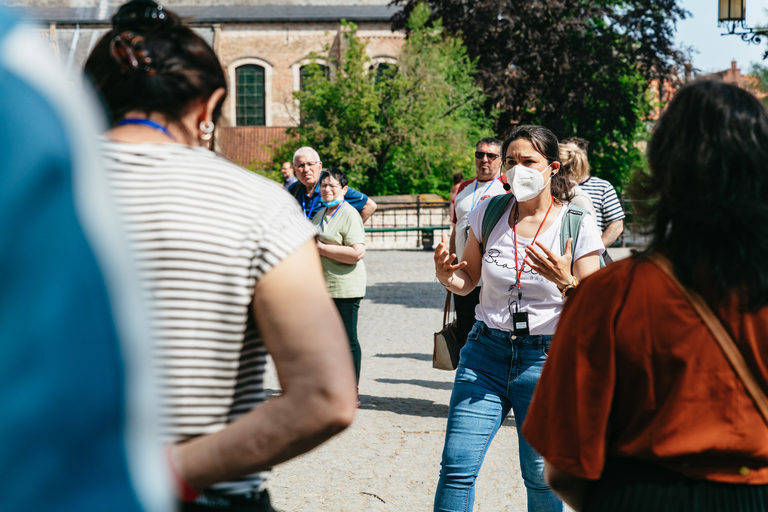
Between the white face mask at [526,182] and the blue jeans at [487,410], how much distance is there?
0.63m

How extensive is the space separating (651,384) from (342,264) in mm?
4942

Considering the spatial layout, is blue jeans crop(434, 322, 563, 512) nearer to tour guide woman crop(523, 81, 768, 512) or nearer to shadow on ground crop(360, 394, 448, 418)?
tour guide woman crop(523, 81, 768, 512)

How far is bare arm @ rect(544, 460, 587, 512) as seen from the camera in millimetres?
1992

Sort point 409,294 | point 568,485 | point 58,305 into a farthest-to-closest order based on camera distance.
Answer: point 409,294
point 568,485
point 58,305

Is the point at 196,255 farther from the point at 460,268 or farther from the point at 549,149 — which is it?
the point at 549,149

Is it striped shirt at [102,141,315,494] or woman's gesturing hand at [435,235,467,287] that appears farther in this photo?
woman's gesturing hand at [435,235,467,287]

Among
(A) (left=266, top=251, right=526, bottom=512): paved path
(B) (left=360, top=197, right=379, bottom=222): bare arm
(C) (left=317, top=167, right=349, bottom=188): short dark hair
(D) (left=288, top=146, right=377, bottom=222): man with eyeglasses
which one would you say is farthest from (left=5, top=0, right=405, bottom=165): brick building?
(C) (left=317, top=167, right=349, bottom=188): short dark hair

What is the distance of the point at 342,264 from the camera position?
22.0ft

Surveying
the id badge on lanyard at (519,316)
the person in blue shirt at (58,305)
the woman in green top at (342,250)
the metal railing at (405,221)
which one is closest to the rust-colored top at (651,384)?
the person in blue shirt at (58,305)

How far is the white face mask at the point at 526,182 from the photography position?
376cm

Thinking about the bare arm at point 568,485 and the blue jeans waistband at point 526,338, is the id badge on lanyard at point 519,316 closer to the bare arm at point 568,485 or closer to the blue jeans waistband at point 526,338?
the blue jeans waistband at point 526,338

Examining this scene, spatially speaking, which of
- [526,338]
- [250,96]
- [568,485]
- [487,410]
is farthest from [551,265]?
[250,96]

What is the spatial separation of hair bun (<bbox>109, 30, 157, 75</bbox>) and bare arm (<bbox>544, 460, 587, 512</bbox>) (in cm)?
128

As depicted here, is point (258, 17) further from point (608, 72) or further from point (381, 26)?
point (608, 72)
